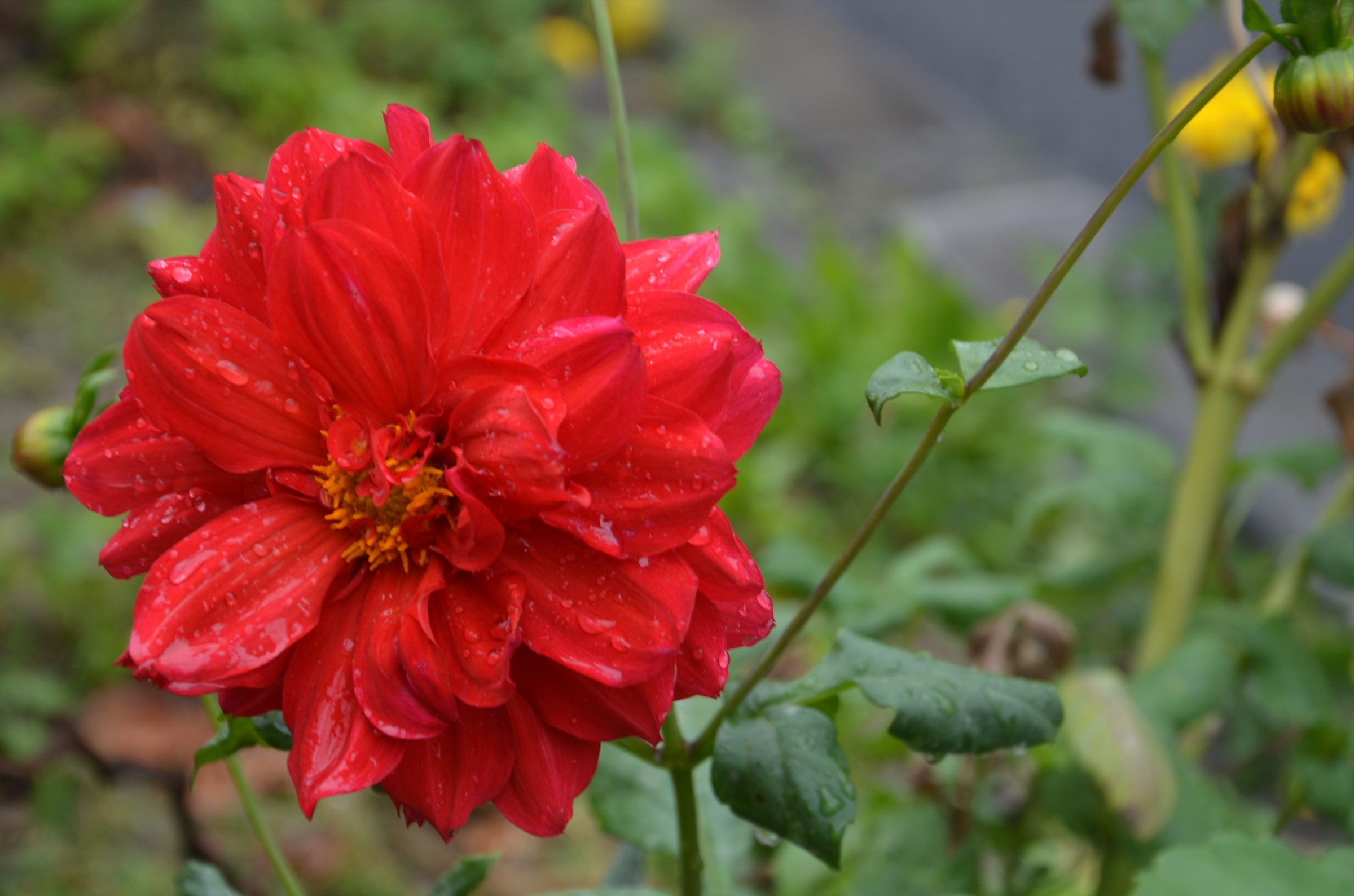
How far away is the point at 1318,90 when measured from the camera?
39 cm

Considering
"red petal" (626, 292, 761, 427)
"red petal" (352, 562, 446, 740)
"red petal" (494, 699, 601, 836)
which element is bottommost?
"red petal" (494, 699, 601, 836)

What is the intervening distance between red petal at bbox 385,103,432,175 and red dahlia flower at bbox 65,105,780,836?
1 cm

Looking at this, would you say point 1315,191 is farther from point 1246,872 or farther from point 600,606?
point 600,606

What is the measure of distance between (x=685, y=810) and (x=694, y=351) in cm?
25

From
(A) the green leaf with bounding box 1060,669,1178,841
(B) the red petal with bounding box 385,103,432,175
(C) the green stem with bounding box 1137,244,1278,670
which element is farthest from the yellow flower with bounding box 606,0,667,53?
(B) the red petal with bounding box 385,103,432,175

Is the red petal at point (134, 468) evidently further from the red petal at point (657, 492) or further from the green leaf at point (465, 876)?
the green leaf at point (465, 876)

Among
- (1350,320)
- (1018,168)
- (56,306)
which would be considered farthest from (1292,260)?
(56,306)

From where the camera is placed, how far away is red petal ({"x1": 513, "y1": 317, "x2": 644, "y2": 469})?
1.31ft

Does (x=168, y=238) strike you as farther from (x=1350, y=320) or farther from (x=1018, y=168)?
(x=1350, y=320)

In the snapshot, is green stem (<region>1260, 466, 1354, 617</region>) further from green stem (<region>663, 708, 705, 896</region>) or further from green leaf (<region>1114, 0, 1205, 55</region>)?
green stem (<region>663, 708, 705, 896</region>)

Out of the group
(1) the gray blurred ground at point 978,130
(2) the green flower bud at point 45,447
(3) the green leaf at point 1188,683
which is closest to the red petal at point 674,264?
(2) the green flower bud at point 45,447

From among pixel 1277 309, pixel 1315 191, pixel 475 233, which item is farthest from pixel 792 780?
pixel 1315 191

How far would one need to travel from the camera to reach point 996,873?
1.13 metres

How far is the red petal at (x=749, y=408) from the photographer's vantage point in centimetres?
46
